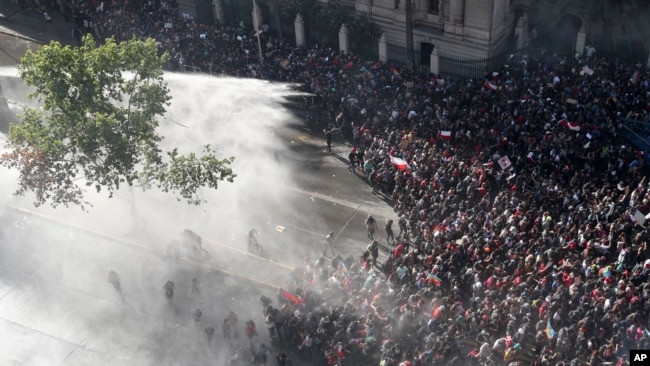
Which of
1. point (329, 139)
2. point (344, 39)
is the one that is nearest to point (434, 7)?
point (344, 39)

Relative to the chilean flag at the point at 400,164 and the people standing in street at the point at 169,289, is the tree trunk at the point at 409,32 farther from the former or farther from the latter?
the people standing in street at the point at 169,289

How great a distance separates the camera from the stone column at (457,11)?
46.2 meters

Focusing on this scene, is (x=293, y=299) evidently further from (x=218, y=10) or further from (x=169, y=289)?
(x=218, y=10)

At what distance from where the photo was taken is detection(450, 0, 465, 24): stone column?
151 feet

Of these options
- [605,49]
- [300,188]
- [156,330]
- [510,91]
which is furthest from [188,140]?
[605,49]

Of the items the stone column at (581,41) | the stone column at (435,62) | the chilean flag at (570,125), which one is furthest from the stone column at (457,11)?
the chilean flag at (570,125)

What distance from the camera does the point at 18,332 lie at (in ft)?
111

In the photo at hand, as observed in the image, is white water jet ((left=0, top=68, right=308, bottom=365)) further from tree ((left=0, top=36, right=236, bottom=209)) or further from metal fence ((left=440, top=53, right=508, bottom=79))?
metal fence ((left=440, top=53, right=508, bottom=79))

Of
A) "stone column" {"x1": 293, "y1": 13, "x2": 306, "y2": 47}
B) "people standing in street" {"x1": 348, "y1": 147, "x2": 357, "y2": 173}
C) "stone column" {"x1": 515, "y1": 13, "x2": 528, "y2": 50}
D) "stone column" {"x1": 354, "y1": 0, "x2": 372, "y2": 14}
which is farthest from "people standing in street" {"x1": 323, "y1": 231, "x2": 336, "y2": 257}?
"stone column" {"x1": 515, "y1": 13, "x2": 528, "y2": 50}

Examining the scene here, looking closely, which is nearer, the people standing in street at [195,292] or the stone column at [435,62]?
the people standing in street at [195,292]

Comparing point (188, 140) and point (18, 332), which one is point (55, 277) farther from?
point (188, 140)

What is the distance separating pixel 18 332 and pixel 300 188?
51.7 feet

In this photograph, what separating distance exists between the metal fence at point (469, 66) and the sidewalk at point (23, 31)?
1110 inches

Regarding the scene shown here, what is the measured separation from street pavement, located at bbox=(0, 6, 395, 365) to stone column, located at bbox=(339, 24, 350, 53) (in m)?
10.6
